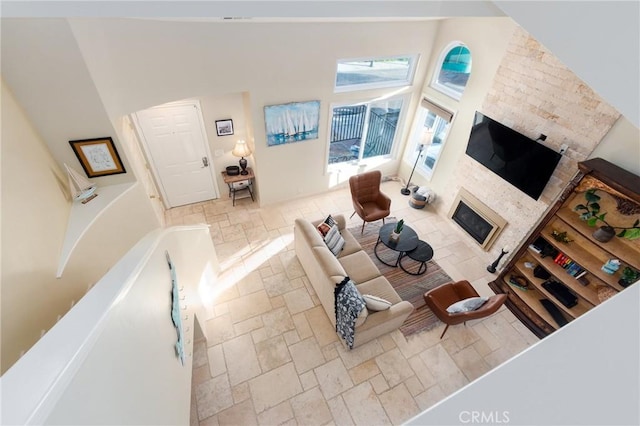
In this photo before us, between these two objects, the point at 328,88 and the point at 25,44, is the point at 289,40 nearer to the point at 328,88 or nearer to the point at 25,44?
the point at 328,88

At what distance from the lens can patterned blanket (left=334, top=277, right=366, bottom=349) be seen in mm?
3293

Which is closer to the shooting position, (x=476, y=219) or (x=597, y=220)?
(x=597, y=220)

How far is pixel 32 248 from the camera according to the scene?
6.72 feet

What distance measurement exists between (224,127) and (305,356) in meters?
4.11

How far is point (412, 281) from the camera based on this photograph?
472 cm

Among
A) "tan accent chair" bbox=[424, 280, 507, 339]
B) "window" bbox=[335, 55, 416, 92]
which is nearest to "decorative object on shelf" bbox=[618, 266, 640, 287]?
"tan accent chair" bbox=[424, 280, 507, 339]

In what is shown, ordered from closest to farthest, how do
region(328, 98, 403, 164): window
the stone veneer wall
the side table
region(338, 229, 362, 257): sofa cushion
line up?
the stone veneer wall
region(338, 229, 362, 257): sofa cushion
the side table
region(328, 98, 403, 164): window

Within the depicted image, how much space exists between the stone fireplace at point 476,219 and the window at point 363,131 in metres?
2.08

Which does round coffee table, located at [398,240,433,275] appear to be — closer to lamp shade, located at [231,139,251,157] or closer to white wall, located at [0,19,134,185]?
lamp shade, located at [231,139,251,157]

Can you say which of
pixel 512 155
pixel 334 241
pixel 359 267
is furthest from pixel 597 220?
pixel 334 241

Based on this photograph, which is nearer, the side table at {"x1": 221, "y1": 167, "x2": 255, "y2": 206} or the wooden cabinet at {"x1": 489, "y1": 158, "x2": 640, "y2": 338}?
the wooden cabinet at {"x1": 489, "y1": 158, "x2": 640, "y2": 338}

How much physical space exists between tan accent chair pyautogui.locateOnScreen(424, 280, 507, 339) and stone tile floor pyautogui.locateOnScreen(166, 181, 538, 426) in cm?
46

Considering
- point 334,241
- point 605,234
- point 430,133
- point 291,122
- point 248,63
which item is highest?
point 248,63

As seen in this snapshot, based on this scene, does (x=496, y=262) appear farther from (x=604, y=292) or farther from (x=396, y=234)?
(x=396, y=234)
